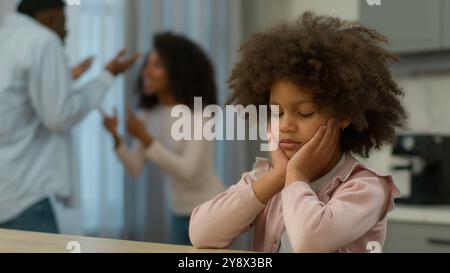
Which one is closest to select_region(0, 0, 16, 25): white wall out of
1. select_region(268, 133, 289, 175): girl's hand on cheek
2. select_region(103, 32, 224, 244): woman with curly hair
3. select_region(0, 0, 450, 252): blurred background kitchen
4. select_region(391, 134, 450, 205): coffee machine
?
select_region(0, 0, 450, 252): blurred background kitchen

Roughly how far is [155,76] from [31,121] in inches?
28.3

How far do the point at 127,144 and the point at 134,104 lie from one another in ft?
0.63

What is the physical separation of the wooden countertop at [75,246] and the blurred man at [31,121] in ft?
3.51

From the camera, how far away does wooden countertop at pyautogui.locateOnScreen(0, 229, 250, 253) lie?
0.85 metres

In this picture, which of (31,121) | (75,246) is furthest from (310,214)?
(31,121)

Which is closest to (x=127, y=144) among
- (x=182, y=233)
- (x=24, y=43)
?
(x=182, y=233)

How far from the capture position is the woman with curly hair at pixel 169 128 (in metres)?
2.39

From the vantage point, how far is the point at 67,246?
0.90m

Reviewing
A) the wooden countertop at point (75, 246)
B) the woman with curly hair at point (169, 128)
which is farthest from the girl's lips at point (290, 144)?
the woman with curly hair at point (169, 128)

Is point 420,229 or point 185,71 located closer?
point 420,229

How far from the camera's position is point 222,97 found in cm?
351

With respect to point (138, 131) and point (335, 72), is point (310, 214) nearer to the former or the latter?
point (335, 72)

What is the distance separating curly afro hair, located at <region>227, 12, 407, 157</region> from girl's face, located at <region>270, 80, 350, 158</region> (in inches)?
0.5

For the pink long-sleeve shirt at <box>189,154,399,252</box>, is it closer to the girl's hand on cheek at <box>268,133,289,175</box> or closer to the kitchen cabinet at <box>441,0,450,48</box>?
the girl's hand on cheek at <box>268,133,289,175</box>
